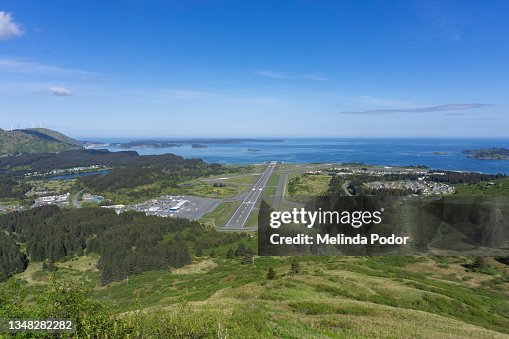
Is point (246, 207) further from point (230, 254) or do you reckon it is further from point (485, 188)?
point (485, 188)

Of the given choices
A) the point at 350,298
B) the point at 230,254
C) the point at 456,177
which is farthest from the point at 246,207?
the point at 456,177

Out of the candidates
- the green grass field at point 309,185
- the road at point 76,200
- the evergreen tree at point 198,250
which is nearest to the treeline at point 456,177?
the green grass field at point 309,185

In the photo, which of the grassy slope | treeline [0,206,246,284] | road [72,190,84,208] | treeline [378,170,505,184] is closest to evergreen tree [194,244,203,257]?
treeline [0,206,246,284]

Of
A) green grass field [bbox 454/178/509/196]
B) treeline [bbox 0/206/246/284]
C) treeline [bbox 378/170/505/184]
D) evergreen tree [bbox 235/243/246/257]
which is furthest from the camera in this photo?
treeline [bbox 378/170/505/184]

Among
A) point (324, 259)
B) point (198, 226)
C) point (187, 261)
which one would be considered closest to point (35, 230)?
point (198, 226)

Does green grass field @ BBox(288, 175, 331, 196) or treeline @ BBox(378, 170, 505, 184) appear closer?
green grass field @ BBox(288, 175, 331, 196)

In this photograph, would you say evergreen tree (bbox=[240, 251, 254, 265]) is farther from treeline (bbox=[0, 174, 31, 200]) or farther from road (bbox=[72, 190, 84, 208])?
treeline (bbox=[0, 174, 31, 200])
